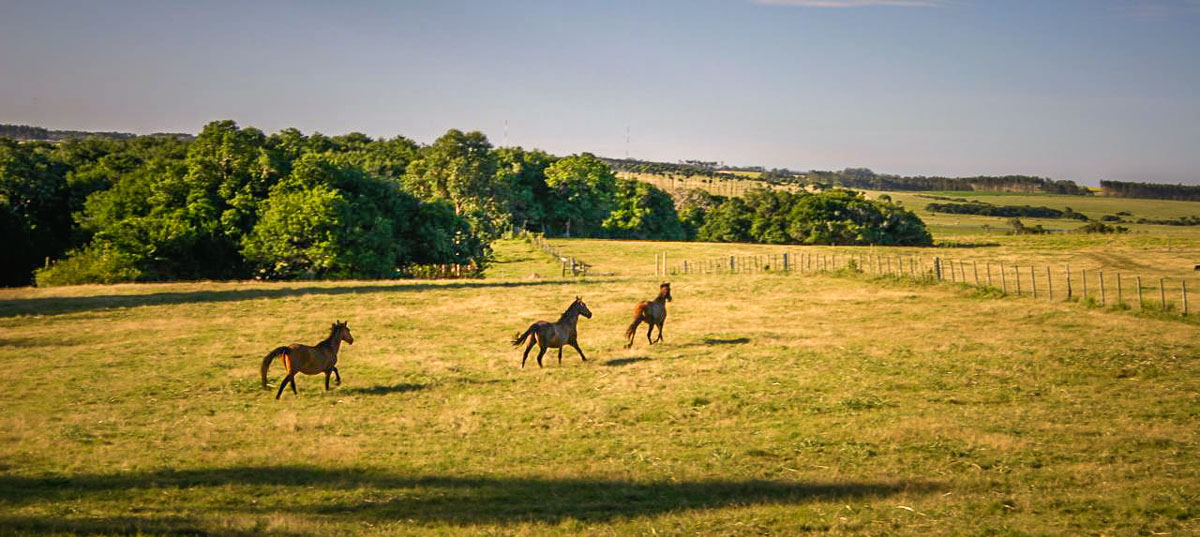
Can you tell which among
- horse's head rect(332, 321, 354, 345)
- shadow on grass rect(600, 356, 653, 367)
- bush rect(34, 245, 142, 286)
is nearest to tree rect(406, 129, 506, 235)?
bush rect(34, 245, 142, 286)

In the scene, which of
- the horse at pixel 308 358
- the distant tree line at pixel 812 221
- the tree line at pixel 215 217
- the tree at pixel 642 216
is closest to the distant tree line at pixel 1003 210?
the distant tree line at pixel 812 221

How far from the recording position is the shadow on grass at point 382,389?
21000 mm

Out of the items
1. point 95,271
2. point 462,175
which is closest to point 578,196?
point 462,175

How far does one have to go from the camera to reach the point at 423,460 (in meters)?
15.3

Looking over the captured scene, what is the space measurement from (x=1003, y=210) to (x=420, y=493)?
640 ft

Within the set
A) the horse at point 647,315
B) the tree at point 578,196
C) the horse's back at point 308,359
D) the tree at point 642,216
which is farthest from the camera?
the tree at point 642,216

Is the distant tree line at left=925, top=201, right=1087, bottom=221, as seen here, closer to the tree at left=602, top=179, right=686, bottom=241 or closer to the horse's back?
the tree at left=602, top=179, right=686, bottom=241

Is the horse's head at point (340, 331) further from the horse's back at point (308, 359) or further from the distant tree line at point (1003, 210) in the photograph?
the distant tree line at point (1003, 210)

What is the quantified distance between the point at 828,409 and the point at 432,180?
275 ft

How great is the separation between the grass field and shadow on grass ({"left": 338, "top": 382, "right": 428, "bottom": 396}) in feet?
0.36

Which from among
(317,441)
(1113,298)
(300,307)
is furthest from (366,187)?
(1113,298)

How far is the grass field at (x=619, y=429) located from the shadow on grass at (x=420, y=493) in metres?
0.06

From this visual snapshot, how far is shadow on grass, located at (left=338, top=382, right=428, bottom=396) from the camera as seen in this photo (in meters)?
21.0

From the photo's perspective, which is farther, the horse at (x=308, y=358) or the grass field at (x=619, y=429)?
the horse at (x=308, y=358)
